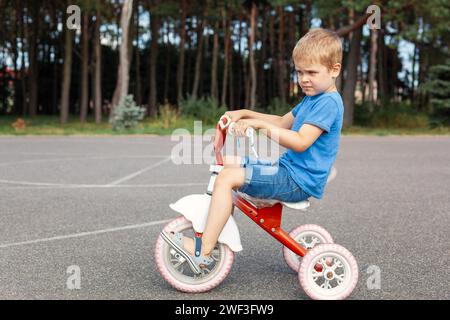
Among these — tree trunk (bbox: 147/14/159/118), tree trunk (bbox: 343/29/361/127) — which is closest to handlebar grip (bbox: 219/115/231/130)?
tree trunk (bbox: 343/29/361/127)

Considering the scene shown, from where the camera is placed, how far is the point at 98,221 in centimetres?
641

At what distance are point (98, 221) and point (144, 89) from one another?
1759 inches

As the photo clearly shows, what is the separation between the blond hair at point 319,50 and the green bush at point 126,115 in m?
17.9

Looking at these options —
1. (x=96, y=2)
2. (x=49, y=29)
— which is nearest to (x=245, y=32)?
(x=49, y=29)

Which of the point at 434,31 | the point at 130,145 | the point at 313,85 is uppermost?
the point at 434,31

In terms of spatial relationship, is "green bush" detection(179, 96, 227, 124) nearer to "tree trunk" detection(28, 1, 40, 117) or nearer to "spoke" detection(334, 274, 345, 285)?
"tree trunk" detection(28, 1, 40, 117)

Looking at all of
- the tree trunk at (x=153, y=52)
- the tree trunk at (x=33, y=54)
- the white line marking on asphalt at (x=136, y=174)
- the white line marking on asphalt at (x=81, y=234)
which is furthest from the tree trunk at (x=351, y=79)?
the white line marking on asphalt at (x=81, y=234)

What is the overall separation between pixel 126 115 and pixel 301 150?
60.0ft

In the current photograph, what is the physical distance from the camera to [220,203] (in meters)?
3.84

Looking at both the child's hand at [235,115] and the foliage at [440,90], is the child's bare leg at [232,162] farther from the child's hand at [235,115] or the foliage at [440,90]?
the foliage at [440,90]

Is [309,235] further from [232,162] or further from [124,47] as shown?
[124,47]

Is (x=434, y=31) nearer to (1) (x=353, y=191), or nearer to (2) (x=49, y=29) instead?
(1) (x=353, y=191)

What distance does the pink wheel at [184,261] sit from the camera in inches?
156

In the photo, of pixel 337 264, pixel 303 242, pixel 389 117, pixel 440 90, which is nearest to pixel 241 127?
pixel 337 264
